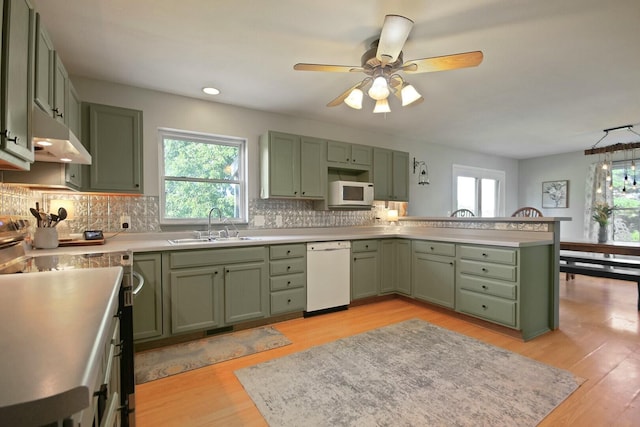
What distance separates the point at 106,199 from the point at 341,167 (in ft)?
8.57

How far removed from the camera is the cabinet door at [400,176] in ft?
14.8

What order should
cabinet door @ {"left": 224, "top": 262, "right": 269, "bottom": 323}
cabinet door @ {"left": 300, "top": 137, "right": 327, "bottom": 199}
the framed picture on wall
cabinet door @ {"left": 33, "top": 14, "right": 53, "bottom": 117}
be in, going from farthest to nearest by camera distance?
the framed picture on wall, cabinet door @ {"left": 300, "top": 137, "right": 327, "bottom": 199}, cabinet door @ {"left": 224, "top": 262, "right": 269, "bottom": 323}, cabinet door @ {"left": 33, "top": 14, "right": 53, "bottom": 117}

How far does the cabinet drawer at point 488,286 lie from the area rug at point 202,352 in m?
1.93

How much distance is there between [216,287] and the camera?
2828mm

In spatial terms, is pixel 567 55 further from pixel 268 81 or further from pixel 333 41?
pixel 268 81

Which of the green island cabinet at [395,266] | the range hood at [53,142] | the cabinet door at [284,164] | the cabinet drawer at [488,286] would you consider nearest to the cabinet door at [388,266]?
the green island cabinet at [395,266]

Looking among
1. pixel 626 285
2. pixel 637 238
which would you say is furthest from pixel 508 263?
pixel 637 238

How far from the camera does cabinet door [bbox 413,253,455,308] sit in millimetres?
3365

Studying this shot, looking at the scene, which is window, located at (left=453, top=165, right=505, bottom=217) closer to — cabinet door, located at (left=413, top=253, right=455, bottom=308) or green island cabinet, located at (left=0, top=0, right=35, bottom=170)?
cabinet door, located at (left=413, top=253, right=455, bottom=308)

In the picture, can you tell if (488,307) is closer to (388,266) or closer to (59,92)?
(388,266)

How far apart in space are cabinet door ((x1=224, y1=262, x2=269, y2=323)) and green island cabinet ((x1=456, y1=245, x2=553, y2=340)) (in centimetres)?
210

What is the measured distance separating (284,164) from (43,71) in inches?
85.3

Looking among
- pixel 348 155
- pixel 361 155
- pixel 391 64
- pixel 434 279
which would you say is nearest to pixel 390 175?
pixel 361 155

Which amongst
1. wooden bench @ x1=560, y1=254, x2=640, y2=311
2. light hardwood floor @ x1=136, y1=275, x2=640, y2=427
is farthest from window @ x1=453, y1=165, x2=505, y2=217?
light hardwood floor @ x1=136, y1=275, x2=640, y2=427
